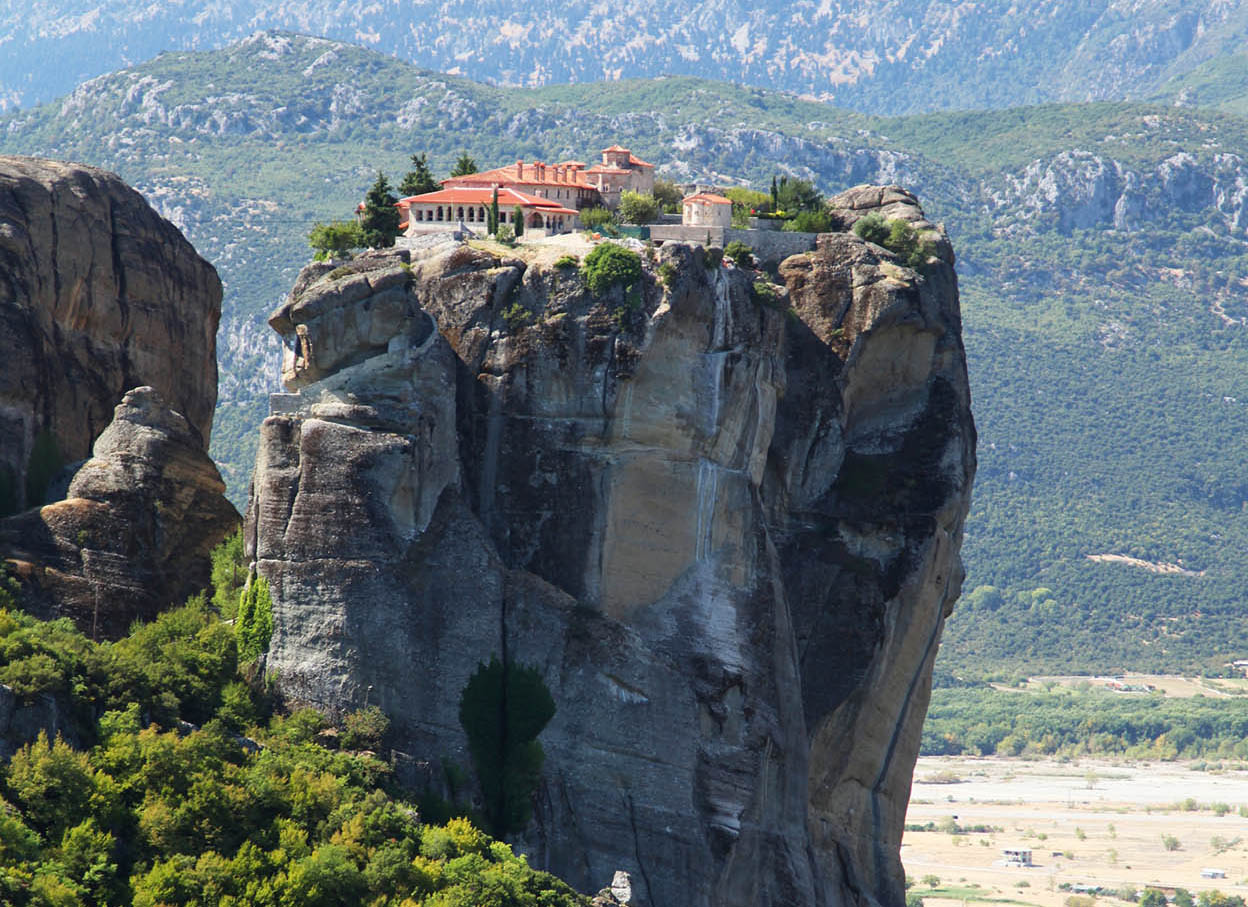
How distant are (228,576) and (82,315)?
14.3 m

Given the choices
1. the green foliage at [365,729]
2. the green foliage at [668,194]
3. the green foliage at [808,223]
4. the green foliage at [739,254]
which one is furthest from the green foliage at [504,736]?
the green foliage at [668,194]

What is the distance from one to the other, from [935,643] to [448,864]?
89.6 feet

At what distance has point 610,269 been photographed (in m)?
77.2

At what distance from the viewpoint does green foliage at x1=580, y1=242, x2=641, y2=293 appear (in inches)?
3041

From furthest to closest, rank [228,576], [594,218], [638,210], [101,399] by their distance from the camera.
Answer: [638,210] < [101,399] < [594,218] < [228,576]

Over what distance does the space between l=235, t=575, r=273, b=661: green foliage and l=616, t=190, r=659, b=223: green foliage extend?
69.0 feet

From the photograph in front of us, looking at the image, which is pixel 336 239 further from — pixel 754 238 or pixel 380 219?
pixel 754 238

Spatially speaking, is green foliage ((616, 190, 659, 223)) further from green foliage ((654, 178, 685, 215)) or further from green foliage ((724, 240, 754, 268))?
green foliage ((724, 240, 754, 268))

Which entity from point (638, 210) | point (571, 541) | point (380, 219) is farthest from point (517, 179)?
point (571, 541)

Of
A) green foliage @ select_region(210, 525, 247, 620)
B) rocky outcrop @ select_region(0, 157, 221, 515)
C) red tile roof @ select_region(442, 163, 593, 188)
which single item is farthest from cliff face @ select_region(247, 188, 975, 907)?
rocky outcrop @ select_region(0, 157, 221, 515)

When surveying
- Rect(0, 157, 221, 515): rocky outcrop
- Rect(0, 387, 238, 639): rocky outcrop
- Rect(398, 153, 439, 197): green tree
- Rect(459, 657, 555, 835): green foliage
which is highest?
Rect(398, 153, 439, 197): green tree

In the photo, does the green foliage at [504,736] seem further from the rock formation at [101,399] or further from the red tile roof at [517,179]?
the red tile roof at [517,179]

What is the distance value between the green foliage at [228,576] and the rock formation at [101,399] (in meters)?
1.35

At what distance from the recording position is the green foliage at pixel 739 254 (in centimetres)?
8425
